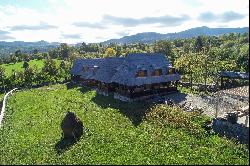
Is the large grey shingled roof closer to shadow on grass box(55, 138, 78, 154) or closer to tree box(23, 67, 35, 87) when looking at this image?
shadow on grass box(55, 138, 78, 154)

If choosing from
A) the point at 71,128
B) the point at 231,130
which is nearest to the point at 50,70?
the point at 71,128

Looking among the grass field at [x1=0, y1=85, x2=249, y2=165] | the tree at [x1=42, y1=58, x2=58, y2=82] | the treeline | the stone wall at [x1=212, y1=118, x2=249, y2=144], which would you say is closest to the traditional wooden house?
the grass field at [x1=0, y1=85, x2=249, y2=165]

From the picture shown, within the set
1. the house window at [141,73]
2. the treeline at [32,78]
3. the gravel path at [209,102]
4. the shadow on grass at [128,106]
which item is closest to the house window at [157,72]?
the house window at [141,73]

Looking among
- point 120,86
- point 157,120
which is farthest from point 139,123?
point 120,86

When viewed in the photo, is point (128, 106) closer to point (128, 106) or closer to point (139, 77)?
point (128, 106)

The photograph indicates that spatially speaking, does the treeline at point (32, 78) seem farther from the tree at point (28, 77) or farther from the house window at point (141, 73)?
the house window at point (141, 73)

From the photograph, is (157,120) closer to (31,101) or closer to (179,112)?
(179,112)
